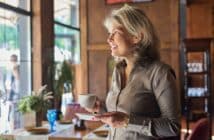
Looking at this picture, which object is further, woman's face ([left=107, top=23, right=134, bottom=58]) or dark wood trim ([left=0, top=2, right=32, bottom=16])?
dark wood trim ([left=0, top=2, right=32, bottom=16])

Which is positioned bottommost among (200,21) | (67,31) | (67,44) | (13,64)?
(13,64)

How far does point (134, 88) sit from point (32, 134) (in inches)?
82.9

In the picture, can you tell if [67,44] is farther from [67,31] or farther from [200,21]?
[200,21]

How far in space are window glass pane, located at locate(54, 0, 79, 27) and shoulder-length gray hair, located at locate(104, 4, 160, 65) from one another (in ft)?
14.5

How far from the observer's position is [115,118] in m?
1.34

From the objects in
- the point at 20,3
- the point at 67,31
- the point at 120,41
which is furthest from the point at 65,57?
the point at 120,41

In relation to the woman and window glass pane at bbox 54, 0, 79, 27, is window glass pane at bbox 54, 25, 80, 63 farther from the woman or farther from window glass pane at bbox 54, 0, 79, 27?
the woman

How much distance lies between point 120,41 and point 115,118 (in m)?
0.34

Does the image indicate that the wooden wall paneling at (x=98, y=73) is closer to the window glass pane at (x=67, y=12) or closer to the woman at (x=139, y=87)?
the window glass pane at (x=67, y=12)

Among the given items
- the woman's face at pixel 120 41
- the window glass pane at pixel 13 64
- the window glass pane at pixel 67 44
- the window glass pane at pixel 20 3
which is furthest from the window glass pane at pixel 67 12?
the woman's face at pixel 120 41

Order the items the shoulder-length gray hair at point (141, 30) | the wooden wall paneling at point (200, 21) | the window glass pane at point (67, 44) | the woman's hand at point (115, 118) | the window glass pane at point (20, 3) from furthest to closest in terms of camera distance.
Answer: the wooden wall paneling at point (200, 21)
the window glass pane at point (67, 44)
the window glass pane at point (20, 3)
the shoulder-length gray hair at point (141, 30)
the woman's hand at point (115, 118)

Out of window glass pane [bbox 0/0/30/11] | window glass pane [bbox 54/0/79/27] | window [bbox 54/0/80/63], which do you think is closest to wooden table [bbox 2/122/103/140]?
window glass pane [bbox 0/0/30/11]

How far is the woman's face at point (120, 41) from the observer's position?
1.49m

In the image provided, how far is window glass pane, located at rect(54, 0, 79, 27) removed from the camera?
5973mm
